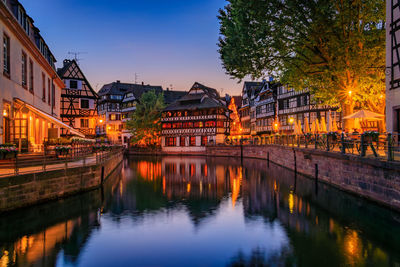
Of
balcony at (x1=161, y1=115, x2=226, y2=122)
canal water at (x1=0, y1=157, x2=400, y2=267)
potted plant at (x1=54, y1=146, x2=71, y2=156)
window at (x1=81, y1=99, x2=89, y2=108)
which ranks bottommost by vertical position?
canal water at (x1=0, y1=157, x2=400, y2=267)

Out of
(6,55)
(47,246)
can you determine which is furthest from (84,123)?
(47,246)

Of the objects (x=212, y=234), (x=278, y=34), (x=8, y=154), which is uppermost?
(x=278, y=34)

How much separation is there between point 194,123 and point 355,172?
164 ft

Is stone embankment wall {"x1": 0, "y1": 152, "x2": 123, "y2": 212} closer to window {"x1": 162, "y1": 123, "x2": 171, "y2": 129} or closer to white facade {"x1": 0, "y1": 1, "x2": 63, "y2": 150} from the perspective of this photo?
white facade {"x1": 0, "y1": 1, "x2": 63, "y2": 150}

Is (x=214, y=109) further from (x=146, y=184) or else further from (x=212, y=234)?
(x=212, y=234)

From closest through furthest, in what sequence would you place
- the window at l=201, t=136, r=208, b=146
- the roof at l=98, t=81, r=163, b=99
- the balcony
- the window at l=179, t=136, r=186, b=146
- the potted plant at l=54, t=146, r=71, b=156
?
the potted plant at l=54, t=146, r=71, b=156
the balcony
the window at l=201, t=136, r=208, b=146
the window at l=179, t=136, r=186, b=146
the roof at l=98, t=81, r=163, b=99

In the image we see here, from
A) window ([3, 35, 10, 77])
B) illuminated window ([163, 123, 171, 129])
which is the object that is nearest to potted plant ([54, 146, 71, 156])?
window ([3, 35, 10, 77])

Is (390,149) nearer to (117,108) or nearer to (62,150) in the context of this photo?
(62,150)

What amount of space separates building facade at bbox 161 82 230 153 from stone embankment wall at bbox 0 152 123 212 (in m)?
A: 44.9

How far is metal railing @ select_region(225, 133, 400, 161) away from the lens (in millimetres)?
12609

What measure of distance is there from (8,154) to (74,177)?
3.49 m

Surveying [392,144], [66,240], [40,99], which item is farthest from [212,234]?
[40,99]

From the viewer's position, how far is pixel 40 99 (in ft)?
88.8

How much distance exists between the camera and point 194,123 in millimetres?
65375
